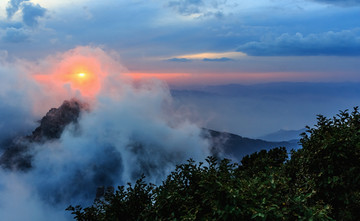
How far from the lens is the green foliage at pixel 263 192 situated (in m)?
11.1

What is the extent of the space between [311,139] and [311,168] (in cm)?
247

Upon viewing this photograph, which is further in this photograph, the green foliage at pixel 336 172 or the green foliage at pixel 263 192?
the green foliage at pixel 336 172

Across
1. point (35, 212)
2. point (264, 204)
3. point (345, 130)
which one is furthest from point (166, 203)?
point (35, 212)

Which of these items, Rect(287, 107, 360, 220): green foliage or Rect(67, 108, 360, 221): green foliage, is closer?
Rect(67, 108, 360, 221): green foliage

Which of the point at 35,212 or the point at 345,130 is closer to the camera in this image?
the point at 345,130

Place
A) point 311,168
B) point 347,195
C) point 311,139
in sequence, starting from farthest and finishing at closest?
point 311,139 < point 311,168 < point 347,195

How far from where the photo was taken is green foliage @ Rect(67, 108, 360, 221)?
438 inches

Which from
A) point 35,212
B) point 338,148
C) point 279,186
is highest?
point 35,212

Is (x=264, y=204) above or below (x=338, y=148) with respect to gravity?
below

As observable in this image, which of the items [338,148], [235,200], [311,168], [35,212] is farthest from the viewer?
[35,212]

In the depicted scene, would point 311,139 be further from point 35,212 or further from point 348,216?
point 35,212

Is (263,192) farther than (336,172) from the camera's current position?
No

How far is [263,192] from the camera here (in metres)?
11.7

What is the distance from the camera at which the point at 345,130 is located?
1670 cm
